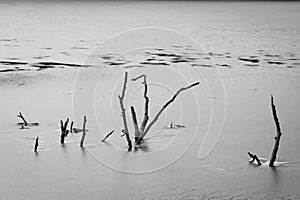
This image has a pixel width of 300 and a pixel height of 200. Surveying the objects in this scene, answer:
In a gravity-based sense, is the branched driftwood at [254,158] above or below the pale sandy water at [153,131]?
above

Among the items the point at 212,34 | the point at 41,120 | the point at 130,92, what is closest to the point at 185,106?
the point at 130,92

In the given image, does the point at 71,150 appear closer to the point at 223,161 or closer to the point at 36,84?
the point at 223,161

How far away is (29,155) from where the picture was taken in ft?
9.85

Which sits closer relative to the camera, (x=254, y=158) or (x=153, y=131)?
(x=254, y=158)

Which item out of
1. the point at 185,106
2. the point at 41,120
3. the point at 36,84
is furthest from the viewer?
the point at 36,84

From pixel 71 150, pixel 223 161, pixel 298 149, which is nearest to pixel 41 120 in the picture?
pixel 71 150

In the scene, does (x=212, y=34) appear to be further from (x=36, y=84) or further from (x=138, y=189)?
(x=138, y=189)

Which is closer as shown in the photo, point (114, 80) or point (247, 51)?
point (114, 80)

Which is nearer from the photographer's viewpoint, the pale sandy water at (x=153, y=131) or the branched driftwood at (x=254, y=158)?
the pale sandy water at (x=153, y=131)

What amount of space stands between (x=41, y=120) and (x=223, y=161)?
52.1 inches

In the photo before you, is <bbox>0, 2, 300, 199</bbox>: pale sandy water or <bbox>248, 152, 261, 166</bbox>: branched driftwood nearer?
<bbox>0, 2, 300, 199</bbox>: pale sandy water

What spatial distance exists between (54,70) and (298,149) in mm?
3555

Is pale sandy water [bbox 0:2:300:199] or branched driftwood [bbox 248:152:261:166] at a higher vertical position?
branched driftwood [bbox 248:152:261:166]

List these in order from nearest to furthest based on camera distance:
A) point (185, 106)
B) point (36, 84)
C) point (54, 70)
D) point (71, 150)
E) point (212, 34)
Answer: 1. point (71, 150)
2. point (185, 106)
3. point (36, 84)
4. point (54, 70)
5. point (212, 34)
